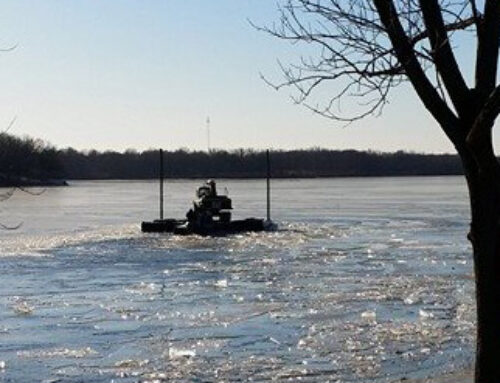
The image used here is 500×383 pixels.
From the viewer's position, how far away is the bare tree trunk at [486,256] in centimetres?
562

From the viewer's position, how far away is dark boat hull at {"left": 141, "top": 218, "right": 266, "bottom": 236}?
32.6m

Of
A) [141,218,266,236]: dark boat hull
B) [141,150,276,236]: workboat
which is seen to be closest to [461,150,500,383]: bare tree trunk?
[141,150,276,236]: workboat

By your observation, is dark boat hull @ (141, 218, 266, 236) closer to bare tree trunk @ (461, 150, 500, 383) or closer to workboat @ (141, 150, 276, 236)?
workboat @ (141, 150, 276, 236)

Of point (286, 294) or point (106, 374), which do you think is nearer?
point (106, 374)

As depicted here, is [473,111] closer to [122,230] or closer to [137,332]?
[137,332]

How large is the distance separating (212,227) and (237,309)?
18587mm

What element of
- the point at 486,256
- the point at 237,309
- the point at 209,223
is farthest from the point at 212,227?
the point at 486,256

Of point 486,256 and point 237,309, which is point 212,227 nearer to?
point 237,309

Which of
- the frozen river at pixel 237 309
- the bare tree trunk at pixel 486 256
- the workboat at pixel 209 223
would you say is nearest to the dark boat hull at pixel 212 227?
the workboat at pixel 209 223

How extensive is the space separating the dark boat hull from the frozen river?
2.86 m

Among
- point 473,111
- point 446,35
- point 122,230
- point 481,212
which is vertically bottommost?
point 122,230

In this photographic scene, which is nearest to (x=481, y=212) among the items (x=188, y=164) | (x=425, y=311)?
(x=425, y=311)

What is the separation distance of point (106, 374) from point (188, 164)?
165 meters

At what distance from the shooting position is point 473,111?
218 inches
